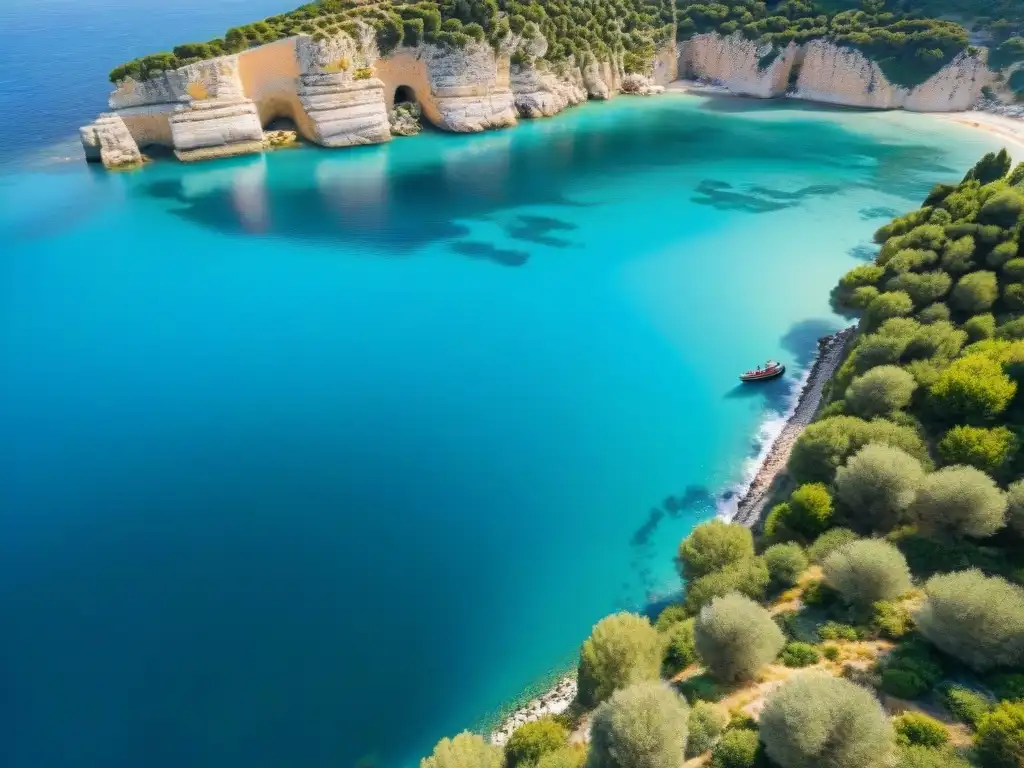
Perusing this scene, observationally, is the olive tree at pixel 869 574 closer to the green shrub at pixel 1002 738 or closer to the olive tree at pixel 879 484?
the olive tree at pixel 879 484

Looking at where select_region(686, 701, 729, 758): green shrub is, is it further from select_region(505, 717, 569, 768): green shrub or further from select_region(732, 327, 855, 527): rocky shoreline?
select_region(732, 327, 855, 527): rocky shoreline

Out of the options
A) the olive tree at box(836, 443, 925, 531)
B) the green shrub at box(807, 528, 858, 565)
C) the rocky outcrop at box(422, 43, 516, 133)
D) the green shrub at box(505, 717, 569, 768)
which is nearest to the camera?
the green shrub at box(505, 717, 569, 768)

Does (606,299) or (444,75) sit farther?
(444,75)

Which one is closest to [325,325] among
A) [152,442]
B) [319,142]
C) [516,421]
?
[152,442]

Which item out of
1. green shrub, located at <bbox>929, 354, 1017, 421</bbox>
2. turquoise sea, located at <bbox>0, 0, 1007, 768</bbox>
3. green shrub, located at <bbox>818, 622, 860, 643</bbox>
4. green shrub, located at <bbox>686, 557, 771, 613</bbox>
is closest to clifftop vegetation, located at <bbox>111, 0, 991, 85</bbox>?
turquoise sea, located at <bbox>0, 0, 1007, 768</bbox>

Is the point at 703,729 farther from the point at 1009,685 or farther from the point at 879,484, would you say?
the point at 879,484

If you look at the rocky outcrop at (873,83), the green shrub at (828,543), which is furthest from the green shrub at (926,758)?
the rocky outcrop at (873,83)

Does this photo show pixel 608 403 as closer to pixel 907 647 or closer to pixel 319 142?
pixel 907 647
